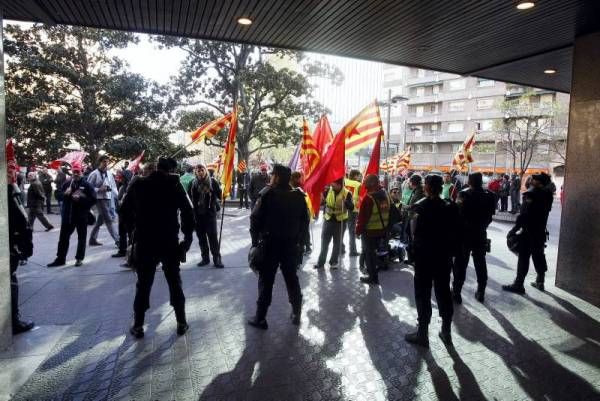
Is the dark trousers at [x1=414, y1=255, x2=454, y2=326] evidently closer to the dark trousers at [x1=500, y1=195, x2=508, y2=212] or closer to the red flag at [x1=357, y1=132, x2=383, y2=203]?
the red flag at [x1=357, y1=132, x2=383, y2=203]

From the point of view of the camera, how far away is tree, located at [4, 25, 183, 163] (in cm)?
1827

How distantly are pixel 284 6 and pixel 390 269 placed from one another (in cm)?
514

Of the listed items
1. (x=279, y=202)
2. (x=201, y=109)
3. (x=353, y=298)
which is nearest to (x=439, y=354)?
(x=353, y=298)

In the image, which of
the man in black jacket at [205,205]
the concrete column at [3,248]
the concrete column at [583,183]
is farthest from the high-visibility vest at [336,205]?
the concrete column at [3,248]

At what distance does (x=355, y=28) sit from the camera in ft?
21.4

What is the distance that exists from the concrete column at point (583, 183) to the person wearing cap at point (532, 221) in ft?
1.42

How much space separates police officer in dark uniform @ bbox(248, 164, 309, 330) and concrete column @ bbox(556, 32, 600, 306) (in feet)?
15.4

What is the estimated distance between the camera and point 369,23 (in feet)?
20.6

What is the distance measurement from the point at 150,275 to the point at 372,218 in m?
3.64

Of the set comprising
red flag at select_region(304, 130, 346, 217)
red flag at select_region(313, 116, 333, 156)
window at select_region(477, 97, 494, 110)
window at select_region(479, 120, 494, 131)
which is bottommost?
red flag at select_region(304, 130, 346, 217)

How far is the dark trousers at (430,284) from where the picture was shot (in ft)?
15.0

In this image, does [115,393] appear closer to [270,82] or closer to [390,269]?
[390,269]

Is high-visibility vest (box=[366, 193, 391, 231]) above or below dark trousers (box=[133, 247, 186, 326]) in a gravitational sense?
above

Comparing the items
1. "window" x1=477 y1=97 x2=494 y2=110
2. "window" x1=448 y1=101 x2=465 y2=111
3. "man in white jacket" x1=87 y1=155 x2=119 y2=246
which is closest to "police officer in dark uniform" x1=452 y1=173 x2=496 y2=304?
"man in white jacket" x1=87 y1=155 x2=119 y2=246
